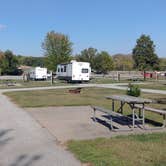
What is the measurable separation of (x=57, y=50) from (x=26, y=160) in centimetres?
5587

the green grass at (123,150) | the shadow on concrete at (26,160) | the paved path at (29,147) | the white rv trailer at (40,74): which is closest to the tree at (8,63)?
the white rv trailer at (40,74)

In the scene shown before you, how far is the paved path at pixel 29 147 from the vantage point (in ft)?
23.2

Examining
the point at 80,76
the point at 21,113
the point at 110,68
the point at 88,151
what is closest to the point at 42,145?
the point at 88,151

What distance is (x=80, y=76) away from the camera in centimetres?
4556

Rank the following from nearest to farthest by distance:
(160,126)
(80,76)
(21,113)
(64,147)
→ (64,147)
(160,126)
(21,113)
(80,76)

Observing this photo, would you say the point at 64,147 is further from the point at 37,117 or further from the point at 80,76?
the point at 80,76

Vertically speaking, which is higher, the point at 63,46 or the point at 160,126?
the point at 63,46

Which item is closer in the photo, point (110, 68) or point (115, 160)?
point (115, 160)

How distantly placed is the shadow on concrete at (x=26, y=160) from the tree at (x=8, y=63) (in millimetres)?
76466

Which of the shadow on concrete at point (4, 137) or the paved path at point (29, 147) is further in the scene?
the shadow on concrete at point (4, 137)

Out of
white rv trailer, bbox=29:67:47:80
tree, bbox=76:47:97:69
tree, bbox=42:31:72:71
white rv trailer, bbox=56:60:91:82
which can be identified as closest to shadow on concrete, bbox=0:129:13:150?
white rv trailer, bbox=56:60:91:82

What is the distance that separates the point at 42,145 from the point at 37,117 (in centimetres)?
528

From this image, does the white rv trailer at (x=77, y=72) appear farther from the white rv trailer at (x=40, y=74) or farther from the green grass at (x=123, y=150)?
the green grass at (x=123, y=150)

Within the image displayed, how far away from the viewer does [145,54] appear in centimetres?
5278
